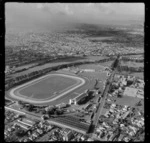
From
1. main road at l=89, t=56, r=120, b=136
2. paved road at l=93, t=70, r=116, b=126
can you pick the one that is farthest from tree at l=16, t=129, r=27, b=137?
paved road at l=93, t=70, r=116, b=126

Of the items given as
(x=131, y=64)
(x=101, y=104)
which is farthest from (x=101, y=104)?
(x=131, y=64)

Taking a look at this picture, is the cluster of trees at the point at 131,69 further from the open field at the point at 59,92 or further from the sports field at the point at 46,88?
the sports field at the point at 46,88

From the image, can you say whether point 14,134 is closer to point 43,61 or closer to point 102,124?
point 102,124

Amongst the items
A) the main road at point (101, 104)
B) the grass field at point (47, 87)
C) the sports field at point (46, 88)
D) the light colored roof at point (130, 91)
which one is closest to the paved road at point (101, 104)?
the main road at point (101, 104)

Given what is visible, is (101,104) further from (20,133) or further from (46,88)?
(20,133)

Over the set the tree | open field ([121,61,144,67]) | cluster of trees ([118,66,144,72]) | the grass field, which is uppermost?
open field ([121,61,144,67])

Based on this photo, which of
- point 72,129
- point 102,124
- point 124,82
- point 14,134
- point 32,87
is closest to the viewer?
point 14,134

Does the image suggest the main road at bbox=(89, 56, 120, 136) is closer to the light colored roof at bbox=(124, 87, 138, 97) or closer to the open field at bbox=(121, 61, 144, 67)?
the light colored roof at bbox=(124, 87, 138, 97)
